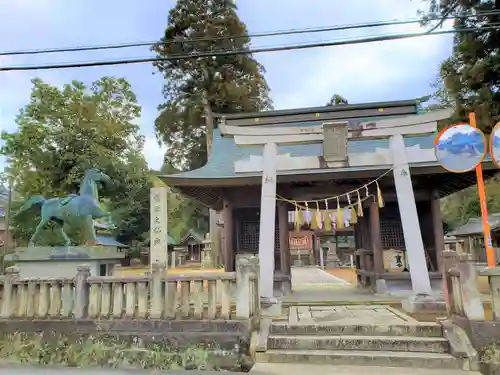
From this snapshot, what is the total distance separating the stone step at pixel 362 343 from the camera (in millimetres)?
5645

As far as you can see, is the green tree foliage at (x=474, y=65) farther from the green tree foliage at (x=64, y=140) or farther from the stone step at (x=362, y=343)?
the green tree foliage at (x=64, y=140)

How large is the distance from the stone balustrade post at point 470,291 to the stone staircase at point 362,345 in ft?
2.09

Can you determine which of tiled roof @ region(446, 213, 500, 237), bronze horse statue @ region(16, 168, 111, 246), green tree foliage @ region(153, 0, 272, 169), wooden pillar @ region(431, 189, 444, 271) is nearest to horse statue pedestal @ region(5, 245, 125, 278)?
bronze horse statue @ region(16, 168, 111, 246)

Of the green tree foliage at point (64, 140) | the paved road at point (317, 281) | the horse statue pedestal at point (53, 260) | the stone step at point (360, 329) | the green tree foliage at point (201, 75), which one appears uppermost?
the green tree foliage at point (201, 75)

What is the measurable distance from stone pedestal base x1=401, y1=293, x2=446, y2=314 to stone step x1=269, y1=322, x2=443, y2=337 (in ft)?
4.63

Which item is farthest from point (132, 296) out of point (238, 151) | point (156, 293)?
point (238, 151)

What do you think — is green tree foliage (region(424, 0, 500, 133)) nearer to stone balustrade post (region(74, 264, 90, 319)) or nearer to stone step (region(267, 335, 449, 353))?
stone step (region(267, 335, 449, 353))

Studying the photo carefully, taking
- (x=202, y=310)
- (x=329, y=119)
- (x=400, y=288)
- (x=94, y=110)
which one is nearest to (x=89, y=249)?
(x=202, y=310)

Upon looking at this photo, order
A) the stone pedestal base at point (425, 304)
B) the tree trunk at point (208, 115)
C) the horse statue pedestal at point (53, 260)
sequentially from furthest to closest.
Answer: the tree trunk at point (208, 115), the horse statue pedestal at point (53, 260), the stone pedestal base at point (425, 304)

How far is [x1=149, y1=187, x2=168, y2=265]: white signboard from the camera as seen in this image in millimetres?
9906

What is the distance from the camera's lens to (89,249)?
8094mm

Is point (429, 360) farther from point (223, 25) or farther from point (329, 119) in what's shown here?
point (223, 25)

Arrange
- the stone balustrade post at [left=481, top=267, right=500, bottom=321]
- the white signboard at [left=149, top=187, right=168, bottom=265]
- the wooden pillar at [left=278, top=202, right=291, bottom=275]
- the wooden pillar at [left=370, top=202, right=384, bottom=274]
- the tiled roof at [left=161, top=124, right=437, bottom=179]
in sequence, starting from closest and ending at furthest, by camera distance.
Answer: the stone balustrade post at [left=481, top=267, right=500, bottom=321], the white signboard at [left=149, top=187, right=168, bottom=265], the wooden pillar at [left=370, top=202, right=384, bottom=274], the wooden pillar at [left=278, top=202, right=291, bottom=275], the tiled roof at [left=161, top=124, right=437, bottom=179]

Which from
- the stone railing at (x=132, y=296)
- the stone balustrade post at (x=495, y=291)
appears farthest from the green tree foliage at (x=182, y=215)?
the stone balustrade post at (x=495, y=291)
